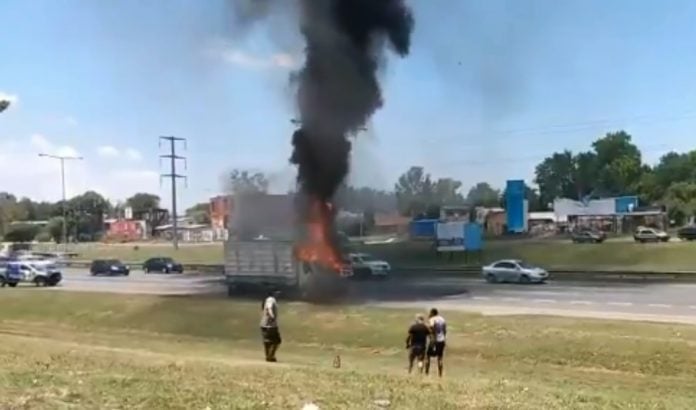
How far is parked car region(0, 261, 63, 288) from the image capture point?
57469 mm

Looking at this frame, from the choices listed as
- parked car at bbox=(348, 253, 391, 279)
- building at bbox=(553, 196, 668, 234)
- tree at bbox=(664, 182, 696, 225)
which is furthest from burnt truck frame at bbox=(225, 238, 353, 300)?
tree at bbox=(664, 182, 696, 225)

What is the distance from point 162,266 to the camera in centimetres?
7356

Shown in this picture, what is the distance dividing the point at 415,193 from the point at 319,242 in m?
105

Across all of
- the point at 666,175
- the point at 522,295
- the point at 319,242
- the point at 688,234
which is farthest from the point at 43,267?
the point at 666,175

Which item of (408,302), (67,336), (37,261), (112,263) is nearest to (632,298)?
(408,302)

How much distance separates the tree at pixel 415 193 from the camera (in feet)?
443

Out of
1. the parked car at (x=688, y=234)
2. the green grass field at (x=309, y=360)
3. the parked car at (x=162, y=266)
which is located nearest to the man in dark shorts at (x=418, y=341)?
the green grass field at (x=309, y=360)

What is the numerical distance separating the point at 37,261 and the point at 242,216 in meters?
14.9

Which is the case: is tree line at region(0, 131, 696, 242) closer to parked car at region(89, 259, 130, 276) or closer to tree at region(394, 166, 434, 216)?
tree at region(394, 166, 434, 216)

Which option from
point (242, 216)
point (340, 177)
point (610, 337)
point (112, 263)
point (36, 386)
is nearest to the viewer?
point (36, 386)

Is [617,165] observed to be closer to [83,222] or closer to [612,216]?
[612,216]

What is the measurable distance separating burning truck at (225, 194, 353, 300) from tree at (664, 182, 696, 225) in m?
91.2

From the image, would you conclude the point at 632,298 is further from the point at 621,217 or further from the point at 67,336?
the point at 621,217

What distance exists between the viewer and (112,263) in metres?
71.9
